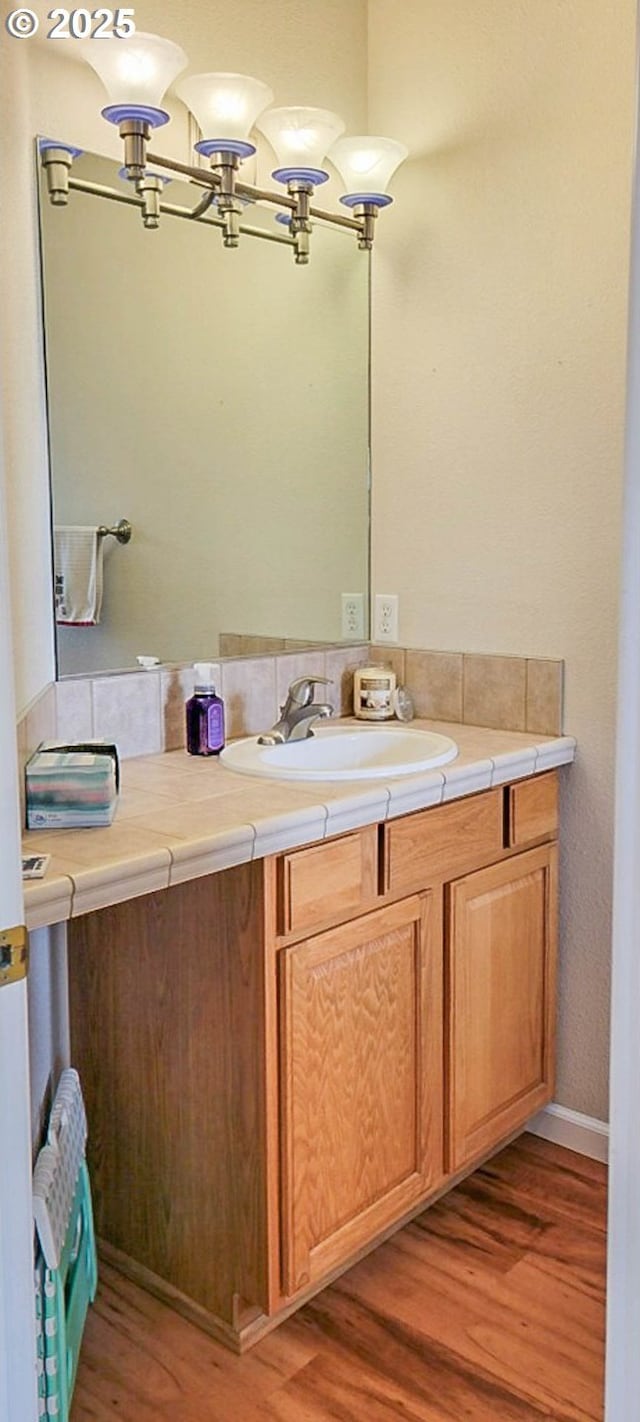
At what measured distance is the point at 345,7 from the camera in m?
2.37

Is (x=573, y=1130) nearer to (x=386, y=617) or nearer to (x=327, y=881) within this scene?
(x=327, y=881)

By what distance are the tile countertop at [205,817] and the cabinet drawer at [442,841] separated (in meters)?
0.04

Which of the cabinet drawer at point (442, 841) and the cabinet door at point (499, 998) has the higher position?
the cabinet drawer at point (442, 841)

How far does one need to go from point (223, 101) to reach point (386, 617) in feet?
3.54

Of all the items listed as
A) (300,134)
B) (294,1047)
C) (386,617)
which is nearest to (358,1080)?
(294,1047)

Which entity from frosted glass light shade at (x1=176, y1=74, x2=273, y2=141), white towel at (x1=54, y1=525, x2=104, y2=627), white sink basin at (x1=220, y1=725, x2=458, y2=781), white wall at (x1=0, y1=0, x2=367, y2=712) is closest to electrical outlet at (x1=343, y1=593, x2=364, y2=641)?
white sink basin at (x1=220, y1=725, x2=458, y2=781)

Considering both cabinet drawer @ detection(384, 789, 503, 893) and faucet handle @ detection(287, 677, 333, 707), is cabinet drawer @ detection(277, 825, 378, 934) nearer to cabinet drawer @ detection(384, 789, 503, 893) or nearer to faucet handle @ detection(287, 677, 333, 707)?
cabinet drawer @ detection(384, 789, 503, 893)

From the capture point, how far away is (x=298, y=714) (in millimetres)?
2133

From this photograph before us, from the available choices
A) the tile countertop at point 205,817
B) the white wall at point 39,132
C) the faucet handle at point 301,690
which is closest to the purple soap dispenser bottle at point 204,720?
the tile countertop at point 205,817

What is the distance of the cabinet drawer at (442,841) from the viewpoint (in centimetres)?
182

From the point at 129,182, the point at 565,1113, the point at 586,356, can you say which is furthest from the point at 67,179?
the point at 565,1113

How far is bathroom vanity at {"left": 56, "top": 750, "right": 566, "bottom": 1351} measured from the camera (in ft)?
5.36

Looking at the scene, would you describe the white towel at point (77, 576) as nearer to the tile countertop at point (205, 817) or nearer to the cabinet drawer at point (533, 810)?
the tile countertop at point (205, 817)

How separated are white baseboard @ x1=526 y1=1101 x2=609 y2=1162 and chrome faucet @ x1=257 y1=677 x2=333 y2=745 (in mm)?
963
